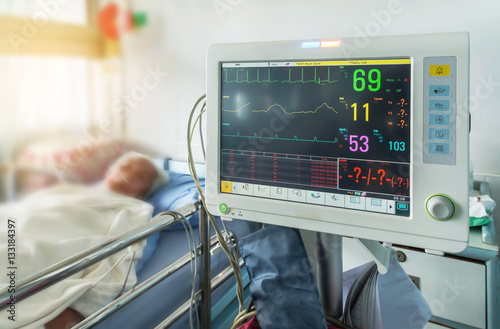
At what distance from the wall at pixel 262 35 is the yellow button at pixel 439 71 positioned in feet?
2.91

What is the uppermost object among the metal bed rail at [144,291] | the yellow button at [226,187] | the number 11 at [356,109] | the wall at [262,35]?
the wall at [262,35]

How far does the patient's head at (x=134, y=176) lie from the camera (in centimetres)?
111

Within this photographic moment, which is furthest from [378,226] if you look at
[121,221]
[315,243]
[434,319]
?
[121,221]

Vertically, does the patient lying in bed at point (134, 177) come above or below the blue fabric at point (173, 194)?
above

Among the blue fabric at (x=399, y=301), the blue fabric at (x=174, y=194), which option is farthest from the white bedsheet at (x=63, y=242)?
the blue fabric at (x=399, y=301)

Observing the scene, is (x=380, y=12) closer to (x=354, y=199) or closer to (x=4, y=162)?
(x=354, y=199)

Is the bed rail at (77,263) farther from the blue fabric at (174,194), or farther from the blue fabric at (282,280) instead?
the blue fabric at (174,194)

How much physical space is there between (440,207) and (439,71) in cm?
20

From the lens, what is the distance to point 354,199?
550 millimetres

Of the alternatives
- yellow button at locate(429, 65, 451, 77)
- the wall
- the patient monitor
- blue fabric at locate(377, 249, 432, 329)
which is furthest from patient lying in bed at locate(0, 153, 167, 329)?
yellow button at locate(429, 65, 451, 77)

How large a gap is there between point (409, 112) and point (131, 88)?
3.21 ft

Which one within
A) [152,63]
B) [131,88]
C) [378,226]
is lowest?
[378,226]

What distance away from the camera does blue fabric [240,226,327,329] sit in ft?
1.95

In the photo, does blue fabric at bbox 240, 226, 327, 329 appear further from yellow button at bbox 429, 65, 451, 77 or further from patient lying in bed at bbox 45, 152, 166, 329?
patient lying in bed at bbox 45, 152, 166, 329
